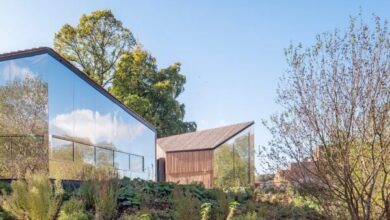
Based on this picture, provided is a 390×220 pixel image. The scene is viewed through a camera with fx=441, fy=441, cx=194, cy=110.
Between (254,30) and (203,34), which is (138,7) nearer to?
(203,34)

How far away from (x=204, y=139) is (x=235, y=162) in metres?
2.38

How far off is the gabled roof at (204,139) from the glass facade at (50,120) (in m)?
7.60

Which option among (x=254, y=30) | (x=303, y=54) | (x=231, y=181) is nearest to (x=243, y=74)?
(x=254, y=30)

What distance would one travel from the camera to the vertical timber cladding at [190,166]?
20672 mm

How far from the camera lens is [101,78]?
1029 inches

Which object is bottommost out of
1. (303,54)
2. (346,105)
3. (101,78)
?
(346,105)

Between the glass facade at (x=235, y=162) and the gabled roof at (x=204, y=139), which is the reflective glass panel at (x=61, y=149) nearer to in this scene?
the glass facade at (x=235, y=162)

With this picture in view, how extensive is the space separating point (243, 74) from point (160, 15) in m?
5.62

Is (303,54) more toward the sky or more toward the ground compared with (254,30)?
more toward the ground

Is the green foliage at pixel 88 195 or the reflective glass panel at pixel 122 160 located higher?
the reflective glass panel at pixel 122 160

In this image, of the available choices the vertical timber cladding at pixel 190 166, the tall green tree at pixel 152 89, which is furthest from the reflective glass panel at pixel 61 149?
the tall green tree at pixel 152 89

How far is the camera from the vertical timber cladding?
20.7 meters

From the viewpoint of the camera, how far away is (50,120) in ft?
33.5

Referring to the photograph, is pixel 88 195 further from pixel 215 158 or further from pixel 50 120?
pixel 215 158
